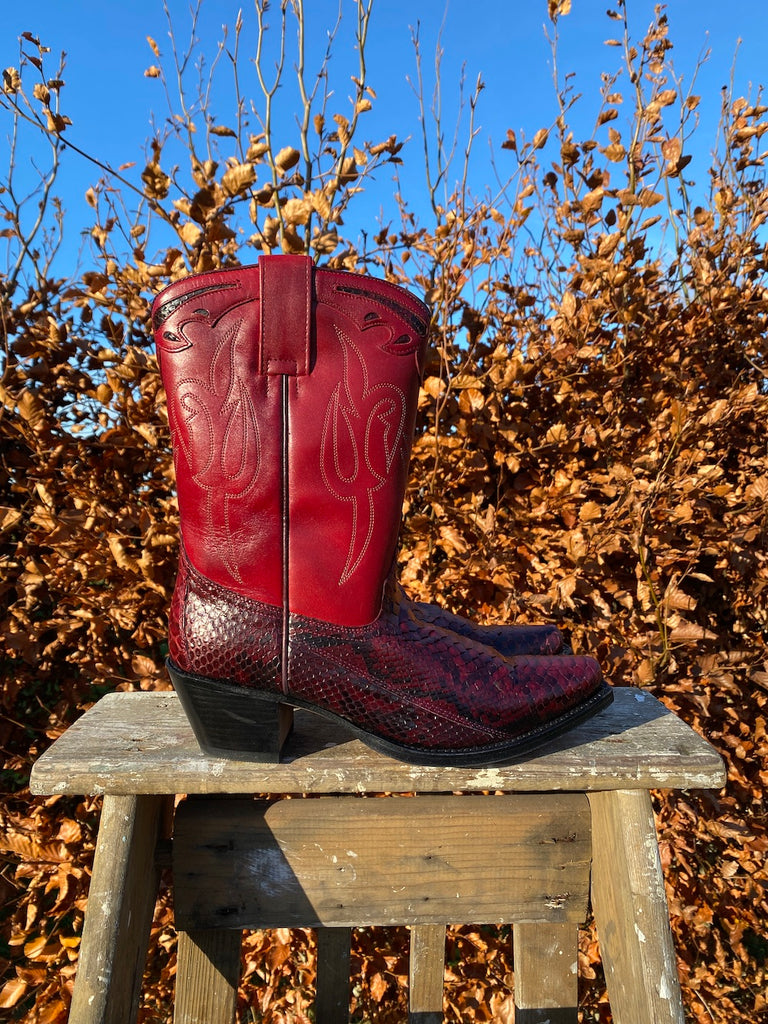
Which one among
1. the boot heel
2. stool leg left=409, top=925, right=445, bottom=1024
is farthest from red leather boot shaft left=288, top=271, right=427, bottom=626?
stool leg left=409, top=925, right=445, bottom=1024

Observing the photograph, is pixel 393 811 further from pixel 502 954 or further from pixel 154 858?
pixel 502 954

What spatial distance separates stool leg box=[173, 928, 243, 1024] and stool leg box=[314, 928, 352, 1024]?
456mm

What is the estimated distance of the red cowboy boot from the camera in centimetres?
88

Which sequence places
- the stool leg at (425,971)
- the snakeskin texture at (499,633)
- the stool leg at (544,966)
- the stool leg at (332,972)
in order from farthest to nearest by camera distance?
the stool leg at (332,972), the stool leg at (425,971), the stool leg at (544,966), the snakeskin texture at (499,633)

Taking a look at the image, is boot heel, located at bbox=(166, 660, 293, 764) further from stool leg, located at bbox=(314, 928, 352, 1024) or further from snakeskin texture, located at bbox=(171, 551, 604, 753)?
stool leg, located at bbox=(314, 928, 352, 1024)

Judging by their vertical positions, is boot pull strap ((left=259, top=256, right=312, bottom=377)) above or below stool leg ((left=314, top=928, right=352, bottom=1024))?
above

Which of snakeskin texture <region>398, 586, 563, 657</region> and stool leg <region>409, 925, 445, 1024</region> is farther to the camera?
stool leg <region>409, 925, 445, 1024</region>

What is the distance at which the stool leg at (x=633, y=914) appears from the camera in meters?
0.92

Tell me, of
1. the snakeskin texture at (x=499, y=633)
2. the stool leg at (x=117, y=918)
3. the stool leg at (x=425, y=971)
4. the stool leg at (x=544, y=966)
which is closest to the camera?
the stool leg at (x=117, y=918)

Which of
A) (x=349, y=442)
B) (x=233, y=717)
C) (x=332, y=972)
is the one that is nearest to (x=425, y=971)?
(x=332, y=972)

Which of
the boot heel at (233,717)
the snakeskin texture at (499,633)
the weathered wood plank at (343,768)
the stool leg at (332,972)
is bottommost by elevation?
the stool leg at (332,972)

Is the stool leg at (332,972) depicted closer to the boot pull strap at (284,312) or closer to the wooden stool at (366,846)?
the wooden stool at (366,846)

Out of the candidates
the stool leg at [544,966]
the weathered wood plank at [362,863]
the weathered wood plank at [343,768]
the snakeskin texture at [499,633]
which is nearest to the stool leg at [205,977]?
the weathered wood plank at [362,863]

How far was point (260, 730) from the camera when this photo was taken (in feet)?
3.06
